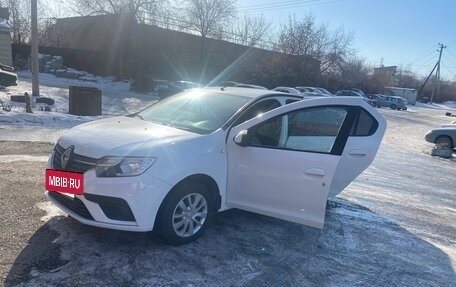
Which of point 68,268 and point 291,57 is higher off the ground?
point 291,57

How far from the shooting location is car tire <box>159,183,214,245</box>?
12.0ft

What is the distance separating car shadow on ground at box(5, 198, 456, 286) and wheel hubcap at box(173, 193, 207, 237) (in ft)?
0.57

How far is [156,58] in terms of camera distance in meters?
38.7

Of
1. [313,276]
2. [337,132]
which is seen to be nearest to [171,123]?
[337,132]

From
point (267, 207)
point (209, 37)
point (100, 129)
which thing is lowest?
point (267, 207)

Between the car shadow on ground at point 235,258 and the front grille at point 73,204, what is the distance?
0.35 meters

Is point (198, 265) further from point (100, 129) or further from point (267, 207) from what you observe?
point (100, 129)

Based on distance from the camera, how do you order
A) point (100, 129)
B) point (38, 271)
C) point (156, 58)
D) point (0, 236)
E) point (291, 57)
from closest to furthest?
point (38, 271)
point (0, 236)
point (100, 129)
point (156, 58)
point (291, 57)

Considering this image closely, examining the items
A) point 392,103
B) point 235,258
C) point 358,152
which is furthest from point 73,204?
point 392,103

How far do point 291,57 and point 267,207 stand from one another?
1551 inches

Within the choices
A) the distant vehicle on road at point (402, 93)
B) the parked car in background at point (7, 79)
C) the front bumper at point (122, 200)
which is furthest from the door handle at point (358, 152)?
A: the distant vehicle on road at point (402, 93)

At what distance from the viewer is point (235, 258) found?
3.82 meters

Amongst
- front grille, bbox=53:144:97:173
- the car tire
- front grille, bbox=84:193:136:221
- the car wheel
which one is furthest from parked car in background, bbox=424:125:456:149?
front grille, bbox=53:144:97:173

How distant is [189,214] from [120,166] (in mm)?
892
